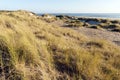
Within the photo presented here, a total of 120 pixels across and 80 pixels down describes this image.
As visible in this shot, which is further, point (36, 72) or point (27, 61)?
point (27, 61)

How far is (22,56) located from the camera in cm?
442

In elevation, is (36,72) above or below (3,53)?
below

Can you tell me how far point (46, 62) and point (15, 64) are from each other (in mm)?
752

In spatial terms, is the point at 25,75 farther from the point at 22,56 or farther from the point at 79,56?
the point at 79,56

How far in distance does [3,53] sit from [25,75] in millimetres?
840

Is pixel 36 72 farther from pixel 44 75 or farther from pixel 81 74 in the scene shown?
pixel 81 74

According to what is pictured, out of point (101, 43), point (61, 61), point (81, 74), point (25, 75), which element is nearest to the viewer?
point (25, 75)

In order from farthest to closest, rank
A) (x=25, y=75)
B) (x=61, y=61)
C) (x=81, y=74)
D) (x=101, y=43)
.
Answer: (x=101, y=43) < (x=61, y=61) < (x=81, y=74) < (x=25, y=75)

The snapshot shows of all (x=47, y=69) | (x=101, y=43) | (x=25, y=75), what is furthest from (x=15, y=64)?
(x=101, y=43)

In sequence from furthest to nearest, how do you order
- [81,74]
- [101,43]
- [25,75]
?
1. [101,43]
2. [81,74]
3. [25,75]

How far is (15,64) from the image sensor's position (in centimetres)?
409

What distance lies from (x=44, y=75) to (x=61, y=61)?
803 mm

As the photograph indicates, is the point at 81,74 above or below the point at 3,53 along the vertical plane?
below

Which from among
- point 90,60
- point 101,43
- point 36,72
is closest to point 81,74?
Result: point 90,60
